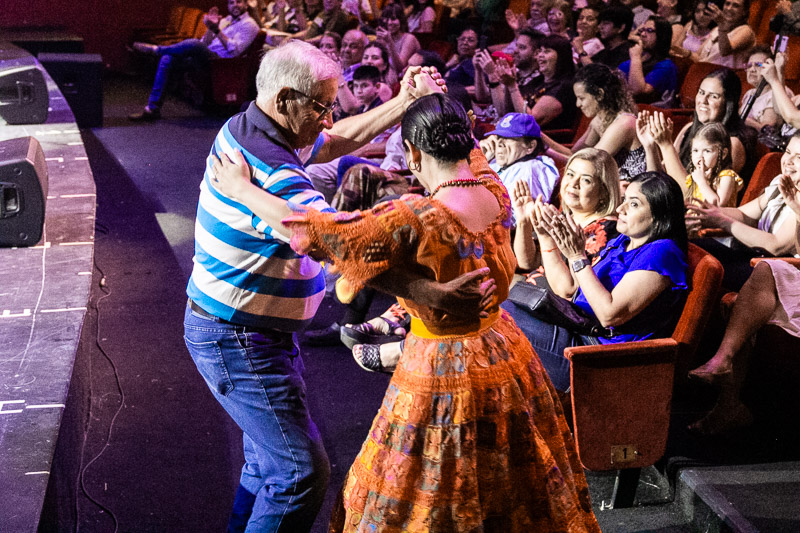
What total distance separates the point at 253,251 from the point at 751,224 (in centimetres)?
246

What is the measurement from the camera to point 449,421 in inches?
72.2

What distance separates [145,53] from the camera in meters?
10.4

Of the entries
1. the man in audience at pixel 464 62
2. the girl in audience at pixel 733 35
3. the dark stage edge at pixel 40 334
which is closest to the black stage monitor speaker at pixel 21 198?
the dark stage edge at pixel 40 334

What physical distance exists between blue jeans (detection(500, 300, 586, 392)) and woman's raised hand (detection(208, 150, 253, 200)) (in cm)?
120

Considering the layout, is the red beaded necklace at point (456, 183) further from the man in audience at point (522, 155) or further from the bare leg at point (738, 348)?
the man in audience at point (522, 155)

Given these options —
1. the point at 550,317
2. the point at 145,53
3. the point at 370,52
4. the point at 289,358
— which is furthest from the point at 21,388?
the point at 145,53

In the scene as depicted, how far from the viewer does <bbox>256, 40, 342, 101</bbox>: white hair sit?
1913mm

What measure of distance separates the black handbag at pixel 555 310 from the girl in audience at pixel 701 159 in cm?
123

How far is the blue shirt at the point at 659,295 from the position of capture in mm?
2539

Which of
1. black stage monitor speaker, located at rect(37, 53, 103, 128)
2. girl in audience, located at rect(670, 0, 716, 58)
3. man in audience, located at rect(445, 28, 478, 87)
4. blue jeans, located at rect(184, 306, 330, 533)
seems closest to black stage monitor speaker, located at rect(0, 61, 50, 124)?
black stage monitor speaker, located at rect(37, 53, 103, 128)

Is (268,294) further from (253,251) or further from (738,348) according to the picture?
(738,348)

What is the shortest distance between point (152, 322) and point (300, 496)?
2222mm

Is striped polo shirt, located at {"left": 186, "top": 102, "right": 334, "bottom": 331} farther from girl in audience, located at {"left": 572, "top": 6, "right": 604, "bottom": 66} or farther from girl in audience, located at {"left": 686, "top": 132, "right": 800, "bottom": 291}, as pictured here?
girl in audience, located at {"left": 572, "top": 6, "right": 604, "bottom": 66}

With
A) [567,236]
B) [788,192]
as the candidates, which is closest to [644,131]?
[788,192]
